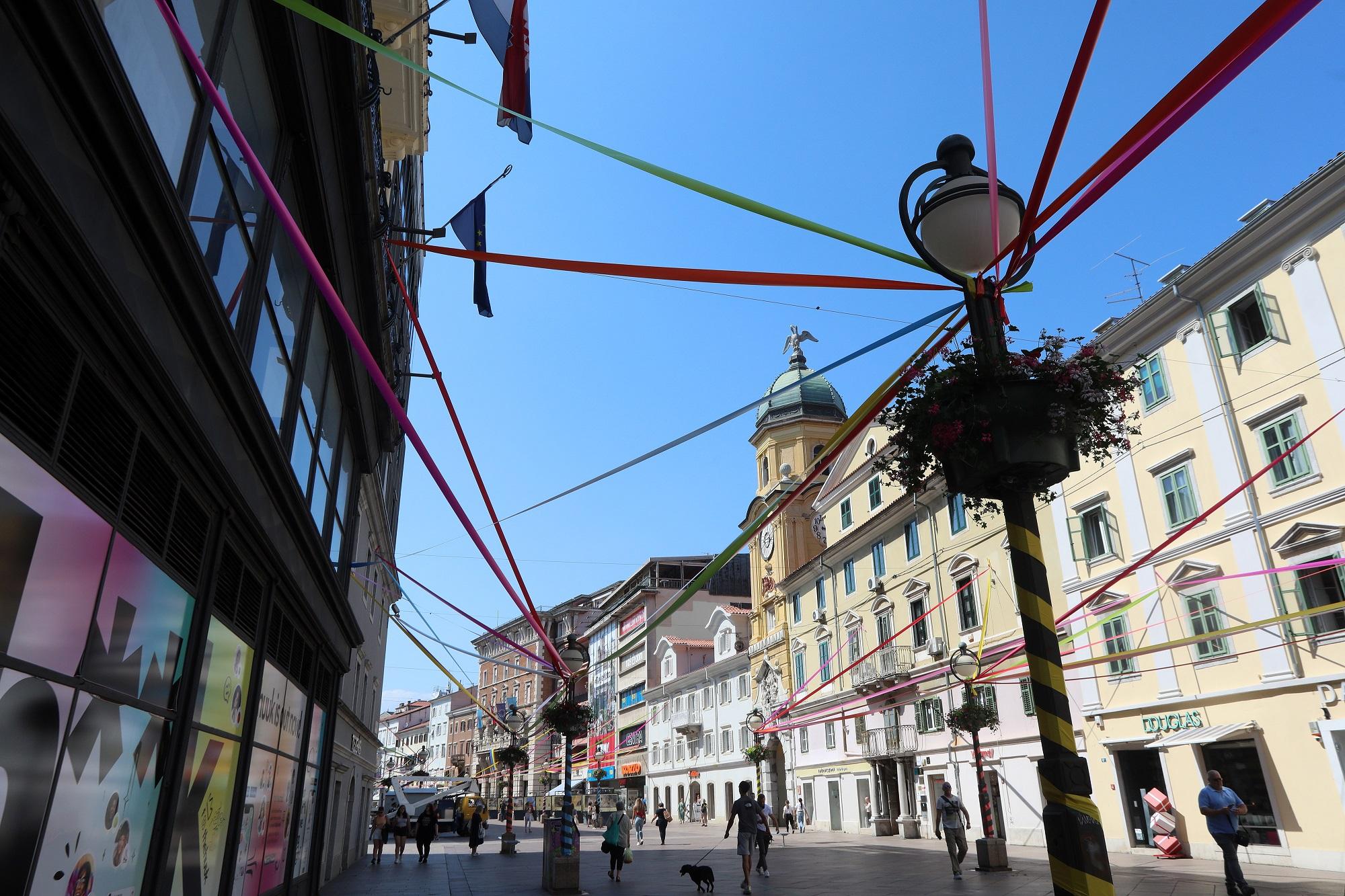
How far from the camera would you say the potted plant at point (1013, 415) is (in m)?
4.83

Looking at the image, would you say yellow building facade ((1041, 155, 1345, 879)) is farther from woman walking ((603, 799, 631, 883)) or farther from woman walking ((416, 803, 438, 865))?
woman walking ((416, 803, 438, 865))

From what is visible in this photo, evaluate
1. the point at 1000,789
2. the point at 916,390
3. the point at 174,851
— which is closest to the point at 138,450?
the point at 174,851

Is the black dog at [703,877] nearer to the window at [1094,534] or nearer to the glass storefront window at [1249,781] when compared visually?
the glass storefront window at [1249,781]

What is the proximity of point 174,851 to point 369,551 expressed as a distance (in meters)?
15.8

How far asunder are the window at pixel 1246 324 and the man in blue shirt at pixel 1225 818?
12.3m

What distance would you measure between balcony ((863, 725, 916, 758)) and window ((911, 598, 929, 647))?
327 centimetres

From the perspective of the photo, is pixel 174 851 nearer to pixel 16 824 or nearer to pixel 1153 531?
pixel 16 824

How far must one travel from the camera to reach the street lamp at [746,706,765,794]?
46.5 metres

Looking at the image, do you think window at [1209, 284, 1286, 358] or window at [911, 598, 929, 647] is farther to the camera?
window at [911, 598, 929, 647]

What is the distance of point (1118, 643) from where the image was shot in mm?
23297

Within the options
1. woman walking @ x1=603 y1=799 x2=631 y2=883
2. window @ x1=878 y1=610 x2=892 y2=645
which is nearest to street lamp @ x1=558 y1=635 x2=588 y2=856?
woman walking @ x1=603 y1=799 x2=631 y2=883

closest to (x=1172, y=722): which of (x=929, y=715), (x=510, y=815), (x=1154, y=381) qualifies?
(x=1154, y=381)

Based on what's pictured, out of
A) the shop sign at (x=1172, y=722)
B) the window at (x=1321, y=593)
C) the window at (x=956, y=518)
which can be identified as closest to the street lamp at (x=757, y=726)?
the window at (x=956, y=518)

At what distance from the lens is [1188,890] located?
1327 cm
